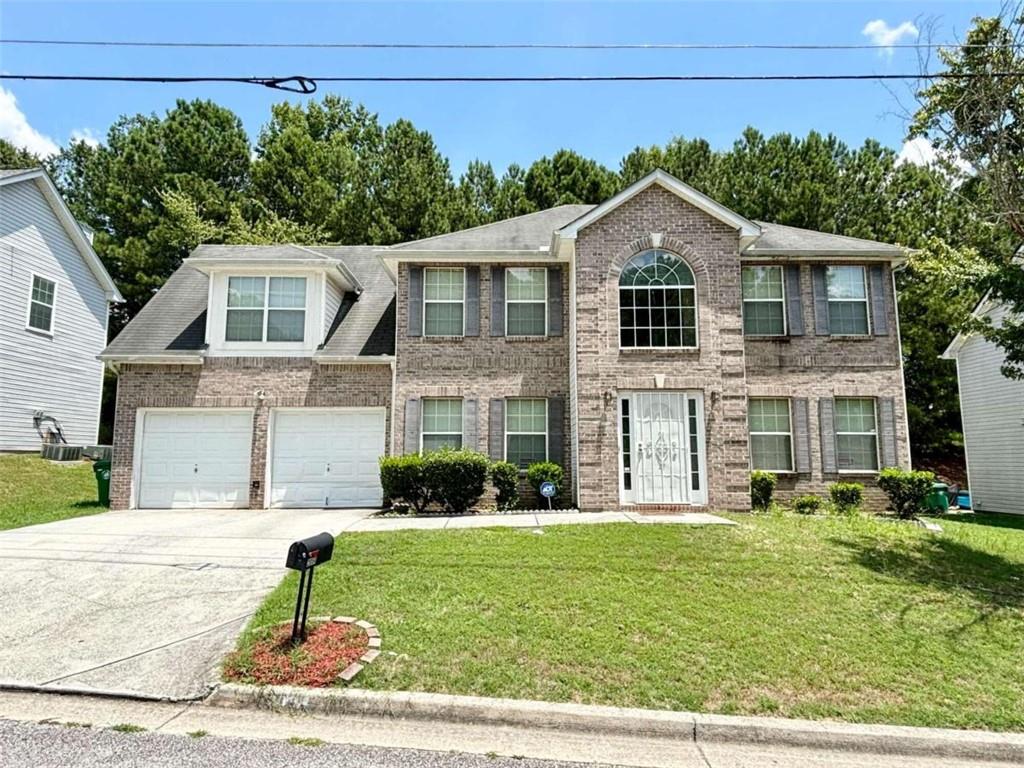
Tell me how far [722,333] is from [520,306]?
430 centimetres

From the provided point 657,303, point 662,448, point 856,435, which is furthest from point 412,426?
point 856,435

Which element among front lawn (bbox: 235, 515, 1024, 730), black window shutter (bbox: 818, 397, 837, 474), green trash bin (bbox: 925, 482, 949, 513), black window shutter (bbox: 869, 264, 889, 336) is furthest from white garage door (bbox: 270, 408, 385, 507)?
green trash bin (bbox: 925, 482, 949, 513)

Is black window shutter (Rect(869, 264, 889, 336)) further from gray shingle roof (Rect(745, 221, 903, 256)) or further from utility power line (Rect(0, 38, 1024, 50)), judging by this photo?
utility power line (Rect(0, 38, 1024, 50))

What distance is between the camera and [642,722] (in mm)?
4125

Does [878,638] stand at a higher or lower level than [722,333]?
lower

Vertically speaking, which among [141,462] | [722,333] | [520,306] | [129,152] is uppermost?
[129,152]

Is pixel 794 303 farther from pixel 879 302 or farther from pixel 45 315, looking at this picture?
pixel 45 315

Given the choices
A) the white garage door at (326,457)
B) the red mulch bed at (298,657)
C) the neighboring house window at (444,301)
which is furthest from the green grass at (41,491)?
the red mulch bed at (298,657)

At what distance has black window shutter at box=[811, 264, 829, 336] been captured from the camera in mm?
13289

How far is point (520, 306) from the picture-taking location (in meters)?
13.2

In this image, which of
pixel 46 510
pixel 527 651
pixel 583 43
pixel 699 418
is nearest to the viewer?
pixel 527 651

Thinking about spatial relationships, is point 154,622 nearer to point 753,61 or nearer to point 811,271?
point 753,61

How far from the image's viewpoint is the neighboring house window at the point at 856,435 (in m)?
12.9

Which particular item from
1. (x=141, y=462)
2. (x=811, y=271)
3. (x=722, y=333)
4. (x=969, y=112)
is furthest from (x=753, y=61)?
(x=141, y=462)
